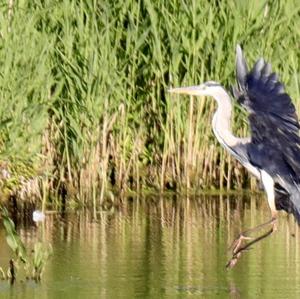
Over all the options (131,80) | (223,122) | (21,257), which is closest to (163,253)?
(223,122)

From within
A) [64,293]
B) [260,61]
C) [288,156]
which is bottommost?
[64,293]

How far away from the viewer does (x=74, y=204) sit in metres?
12.4

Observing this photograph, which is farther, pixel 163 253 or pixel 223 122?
pixel 163 253

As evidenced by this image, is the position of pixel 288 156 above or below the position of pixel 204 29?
below

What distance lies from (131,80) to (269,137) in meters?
3.44

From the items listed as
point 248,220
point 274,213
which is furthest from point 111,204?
point 274,213

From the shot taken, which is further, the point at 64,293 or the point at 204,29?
the point at 204,29

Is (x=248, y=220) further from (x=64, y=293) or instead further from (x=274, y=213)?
(x=64, y=293)

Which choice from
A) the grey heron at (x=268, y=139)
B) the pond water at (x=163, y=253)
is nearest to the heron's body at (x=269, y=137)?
the grey heron at (x=268, y=139)

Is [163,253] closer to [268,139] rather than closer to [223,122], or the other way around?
[223,122]

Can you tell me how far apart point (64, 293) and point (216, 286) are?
100 cm

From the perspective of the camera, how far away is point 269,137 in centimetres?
982

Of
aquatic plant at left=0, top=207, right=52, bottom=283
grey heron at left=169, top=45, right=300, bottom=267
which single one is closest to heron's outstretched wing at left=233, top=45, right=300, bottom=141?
grey heron at left=169, top=45, right=300, bottom=267

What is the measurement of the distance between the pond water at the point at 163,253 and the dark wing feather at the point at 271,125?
0.64 meters
